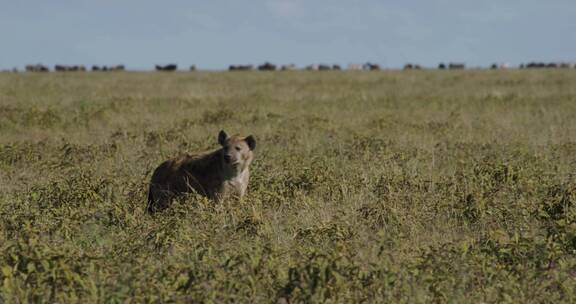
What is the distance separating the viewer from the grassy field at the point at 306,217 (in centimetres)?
614

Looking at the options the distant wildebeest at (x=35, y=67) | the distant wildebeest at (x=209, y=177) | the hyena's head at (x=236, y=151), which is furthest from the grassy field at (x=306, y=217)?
the distant wildebeest at (x=35, y=67)

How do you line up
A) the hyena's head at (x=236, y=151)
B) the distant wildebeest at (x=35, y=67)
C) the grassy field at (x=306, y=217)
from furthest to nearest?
the distant wildebeest at (x=35, y=67) → the hyena's head at (x=236, y=151) → the grassy field at (x=306, y=217)

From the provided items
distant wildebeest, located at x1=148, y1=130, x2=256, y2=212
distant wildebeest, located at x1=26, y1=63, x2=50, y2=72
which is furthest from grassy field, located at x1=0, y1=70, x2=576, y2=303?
distant wildebeest, located at x1=26, y1=63, x2=50, y2=72

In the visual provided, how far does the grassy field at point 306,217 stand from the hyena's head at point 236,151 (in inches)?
19.0

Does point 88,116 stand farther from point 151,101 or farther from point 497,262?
point 497,262

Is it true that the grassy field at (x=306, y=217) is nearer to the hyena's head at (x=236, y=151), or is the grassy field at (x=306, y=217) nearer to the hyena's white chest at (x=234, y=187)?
the hyena's white chest at (x=234, y=187)

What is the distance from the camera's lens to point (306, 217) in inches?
352

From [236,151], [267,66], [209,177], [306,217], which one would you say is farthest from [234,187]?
[267,66]

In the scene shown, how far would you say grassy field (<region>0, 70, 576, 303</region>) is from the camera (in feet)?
20.1

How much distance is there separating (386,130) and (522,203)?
924 centimetres

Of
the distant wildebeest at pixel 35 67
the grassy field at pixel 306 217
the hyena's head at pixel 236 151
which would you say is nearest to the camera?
the grassy field at pixel 306 217

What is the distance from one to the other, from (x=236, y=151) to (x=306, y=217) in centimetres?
137

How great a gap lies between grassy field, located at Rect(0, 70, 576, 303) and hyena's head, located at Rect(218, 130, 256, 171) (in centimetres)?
48

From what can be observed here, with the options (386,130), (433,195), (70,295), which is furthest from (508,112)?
(70,295)
